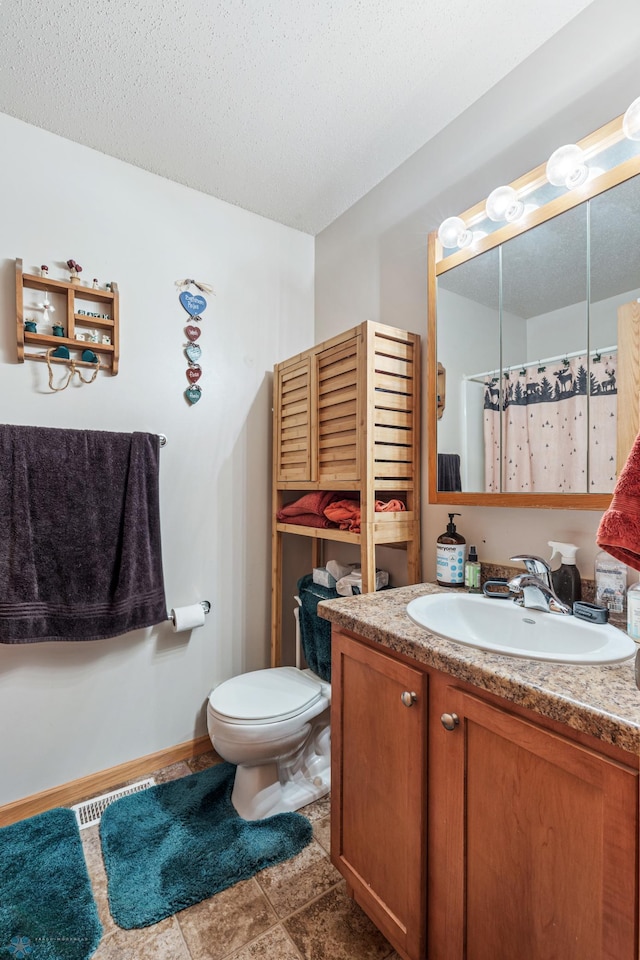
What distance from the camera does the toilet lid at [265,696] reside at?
5.09 feet

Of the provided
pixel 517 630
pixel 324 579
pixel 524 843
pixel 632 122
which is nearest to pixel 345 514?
pixel 324 579

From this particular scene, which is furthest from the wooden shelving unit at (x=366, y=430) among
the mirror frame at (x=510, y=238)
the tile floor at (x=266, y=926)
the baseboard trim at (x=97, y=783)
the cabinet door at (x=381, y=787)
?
the baseboard trim at (x=97, y=783)

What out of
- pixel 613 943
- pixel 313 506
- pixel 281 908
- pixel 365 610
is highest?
pixel 313 506

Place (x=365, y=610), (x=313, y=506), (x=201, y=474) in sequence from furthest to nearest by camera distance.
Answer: (x=201, y=474)
(x=313, y=506)
(x=365, y=610)

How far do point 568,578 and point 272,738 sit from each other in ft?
3.59

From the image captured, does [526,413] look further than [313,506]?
No

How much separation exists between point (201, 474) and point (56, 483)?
59cm

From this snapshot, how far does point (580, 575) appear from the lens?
124cm

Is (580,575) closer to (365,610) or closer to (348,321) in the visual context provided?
(365,610)

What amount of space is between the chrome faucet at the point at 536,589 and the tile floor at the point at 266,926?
0.96 meters


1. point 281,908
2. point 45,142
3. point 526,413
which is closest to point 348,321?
point 526,413

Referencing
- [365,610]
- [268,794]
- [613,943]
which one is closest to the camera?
[613,943]

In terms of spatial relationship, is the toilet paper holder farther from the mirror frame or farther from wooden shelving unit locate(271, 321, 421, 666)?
the mirror frame

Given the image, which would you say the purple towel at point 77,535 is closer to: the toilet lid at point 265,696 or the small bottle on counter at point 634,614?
the toilet lid at point 265,696
